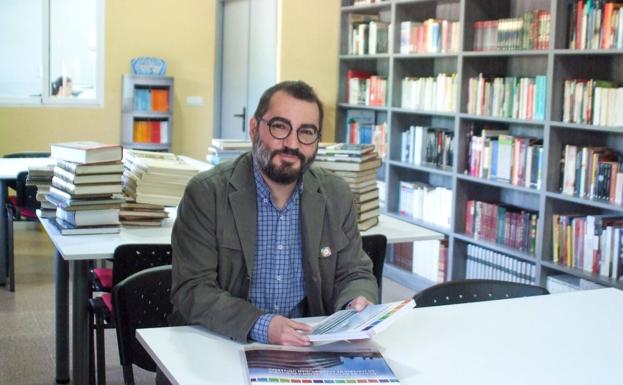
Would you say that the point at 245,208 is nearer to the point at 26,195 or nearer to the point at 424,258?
the point at 26,195

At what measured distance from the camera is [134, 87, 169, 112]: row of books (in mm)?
7730

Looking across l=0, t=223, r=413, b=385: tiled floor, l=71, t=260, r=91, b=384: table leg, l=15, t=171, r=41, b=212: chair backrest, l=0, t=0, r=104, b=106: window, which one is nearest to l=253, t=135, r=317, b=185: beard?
l=71, t=260, r=91, b=384: table leg

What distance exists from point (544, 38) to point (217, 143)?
1.95m

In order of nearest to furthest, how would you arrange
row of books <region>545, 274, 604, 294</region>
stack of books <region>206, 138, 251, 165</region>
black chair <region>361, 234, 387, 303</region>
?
black chair <region>361, 234, 387, 303</region> < stack of books <region>206, 138, 251, 165</region> < row of books <region>545, 274, 604, 294</region>

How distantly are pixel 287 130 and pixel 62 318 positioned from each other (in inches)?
73.2

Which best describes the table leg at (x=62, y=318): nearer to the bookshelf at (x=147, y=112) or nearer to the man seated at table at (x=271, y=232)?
the man seated at table at (x=271, y=232)

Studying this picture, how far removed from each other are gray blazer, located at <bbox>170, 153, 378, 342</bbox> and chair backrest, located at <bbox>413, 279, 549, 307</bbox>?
9.8 inches

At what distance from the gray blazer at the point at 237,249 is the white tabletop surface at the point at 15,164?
3.08 metres

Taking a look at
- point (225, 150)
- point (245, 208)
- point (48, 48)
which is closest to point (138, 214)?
point (225, 150)

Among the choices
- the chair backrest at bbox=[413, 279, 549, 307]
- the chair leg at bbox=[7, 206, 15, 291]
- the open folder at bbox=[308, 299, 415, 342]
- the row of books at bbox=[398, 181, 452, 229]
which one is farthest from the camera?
the row of books at bbox=[398, 181, 452, 229]

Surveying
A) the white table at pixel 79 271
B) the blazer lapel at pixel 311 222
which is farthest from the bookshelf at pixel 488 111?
the blazer lapel at pixel 311 222

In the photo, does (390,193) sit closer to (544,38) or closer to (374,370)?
(544,38)

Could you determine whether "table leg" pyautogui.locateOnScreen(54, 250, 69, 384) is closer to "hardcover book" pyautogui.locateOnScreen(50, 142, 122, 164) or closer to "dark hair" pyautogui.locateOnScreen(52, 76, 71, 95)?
"hardcover book" pyautogui.locateOnScreen(50, 142, 122, 164)

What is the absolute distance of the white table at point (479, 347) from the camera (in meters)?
1.87
